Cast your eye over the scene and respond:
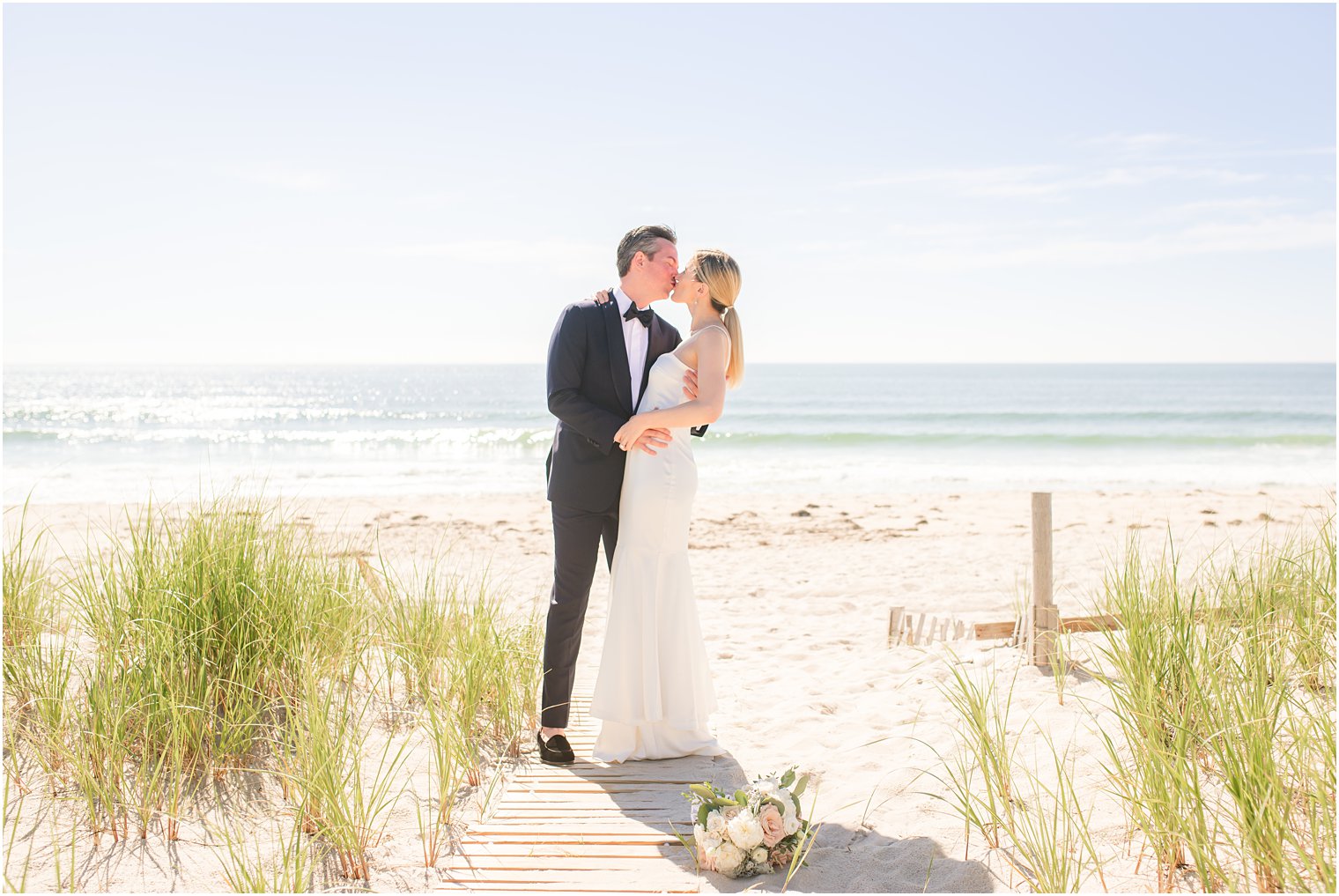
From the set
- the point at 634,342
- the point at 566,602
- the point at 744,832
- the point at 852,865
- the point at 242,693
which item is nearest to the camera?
the point at 744,832

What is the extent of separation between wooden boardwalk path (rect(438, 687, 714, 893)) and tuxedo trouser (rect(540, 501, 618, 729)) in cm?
30

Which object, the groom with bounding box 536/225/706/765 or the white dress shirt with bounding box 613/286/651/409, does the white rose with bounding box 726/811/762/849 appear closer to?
the groom with bounding box 536/225/706/765

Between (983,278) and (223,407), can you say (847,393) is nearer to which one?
(983,278)

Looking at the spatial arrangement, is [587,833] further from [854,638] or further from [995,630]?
[854,638]

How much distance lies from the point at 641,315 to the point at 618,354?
231mm

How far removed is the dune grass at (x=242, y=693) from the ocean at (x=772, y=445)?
2.68 metres

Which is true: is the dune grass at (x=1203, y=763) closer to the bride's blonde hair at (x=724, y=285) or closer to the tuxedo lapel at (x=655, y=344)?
the bride's blonde hair at (x=724, y=285)

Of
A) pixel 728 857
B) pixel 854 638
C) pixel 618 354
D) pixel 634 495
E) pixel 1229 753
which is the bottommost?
pixel 854 638

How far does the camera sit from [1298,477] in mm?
18922

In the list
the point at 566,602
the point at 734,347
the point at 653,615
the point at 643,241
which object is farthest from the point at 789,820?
the point at 643,241

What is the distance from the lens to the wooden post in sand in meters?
5.27

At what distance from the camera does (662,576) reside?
13.9 ft

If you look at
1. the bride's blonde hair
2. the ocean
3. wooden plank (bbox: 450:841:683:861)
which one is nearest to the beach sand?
wooden plank (bbox: 450:841:683:861)

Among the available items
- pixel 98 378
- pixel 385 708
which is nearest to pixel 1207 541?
pixel 385 708
